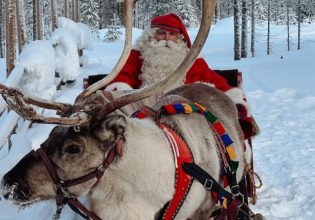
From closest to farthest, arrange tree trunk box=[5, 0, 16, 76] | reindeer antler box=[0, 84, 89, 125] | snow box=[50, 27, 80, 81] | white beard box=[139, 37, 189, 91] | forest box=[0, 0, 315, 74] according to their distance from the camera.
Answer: reindeer antler box=[0, 84, 89, 125]
white beard box=[139, 37, 189, 91]
snow box=[50, 27, 80, 81]
tree trunk box=[5, 0, 16, 76]
forest box=[0, 0, 315, 74]

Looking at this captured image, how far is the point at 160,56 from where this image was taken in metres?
5.16

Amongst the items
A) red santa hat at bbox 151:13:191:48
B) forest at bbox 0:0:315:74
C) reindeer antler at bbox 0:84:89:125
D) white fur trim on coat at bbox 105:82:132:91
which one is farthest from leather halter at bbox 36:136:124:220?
forest at bbox 0:0:315:74

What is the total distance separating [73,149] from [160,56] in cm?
279

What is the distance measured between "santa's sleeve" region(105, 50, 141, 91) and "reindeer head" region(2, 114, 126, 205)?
2141 millimetres

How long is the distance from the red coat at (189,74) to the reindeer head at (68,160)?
7.22 ft

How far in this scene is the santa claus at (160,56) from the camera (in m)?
5.02

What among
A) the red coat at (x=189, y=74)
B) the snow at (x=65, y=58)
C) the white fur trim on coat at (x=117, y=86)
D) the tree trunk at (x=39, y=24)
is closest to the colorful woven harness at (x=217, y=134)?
the red coat at (x=189, y=74)

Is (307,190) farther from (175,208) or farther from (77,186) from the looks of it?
(77,186)

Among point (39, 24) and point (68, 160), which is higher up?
point (39, 24)

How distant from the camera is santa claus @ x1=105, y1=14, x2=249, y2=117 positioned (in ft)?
16.5

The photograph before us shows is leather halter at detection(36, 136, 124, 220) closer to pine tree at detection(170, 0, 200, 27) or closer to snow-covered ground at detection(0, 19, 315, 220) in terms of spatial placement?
snow-covered ground at detection(0, 19, 315, 220)

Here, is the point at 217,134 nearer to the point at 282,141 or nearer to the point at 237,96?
the point at 237,96

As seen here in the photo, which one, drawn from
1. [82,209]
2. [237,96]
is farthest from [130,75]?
[82,209]

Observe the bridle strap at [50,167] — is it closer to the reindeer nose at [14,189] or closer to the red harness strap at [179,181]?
the reindeer nose at [14,189]
